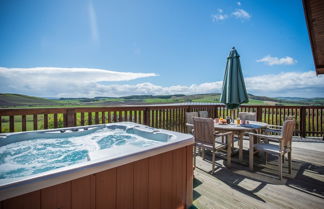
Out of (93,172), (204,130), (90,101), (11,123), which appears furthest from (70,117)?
(90,101)

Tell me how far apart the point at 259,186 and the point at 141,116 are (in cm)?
265

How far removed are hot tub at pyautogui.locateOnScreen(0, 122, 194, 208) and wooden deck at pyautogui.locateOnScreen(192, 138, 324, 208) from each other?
575mm

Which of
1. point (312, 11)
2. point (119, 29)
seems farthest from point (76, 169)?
point (119, 29)

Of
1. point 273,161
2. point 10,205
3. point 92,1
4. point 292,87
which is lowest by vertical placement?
point 273,161

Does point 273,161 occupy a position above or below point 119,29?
below

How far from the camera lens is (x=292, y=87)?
53.9 feet

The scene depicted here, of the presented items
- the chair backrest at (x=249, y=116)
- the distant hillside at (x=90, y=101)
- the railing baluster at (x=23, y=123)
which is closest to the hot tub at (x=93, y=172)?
the railing baluster at (x=23, y=123)

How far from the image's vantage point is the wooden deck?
1833 mm

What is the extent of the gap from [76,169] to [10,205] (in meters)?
0.31

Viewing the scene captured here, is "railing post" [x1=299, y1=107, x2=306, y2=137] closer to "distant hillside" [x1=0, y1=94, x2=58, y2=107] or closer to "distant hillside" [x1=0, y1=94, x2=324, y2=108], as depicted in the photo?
"distant hillside" [x1=0, y1=94, x2=324, y2=108]

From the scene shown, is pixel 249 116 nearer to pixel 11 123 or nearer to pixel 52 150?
pixel 52 150

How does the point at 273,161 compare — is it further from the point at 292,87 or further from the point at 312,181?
the point at 292,87

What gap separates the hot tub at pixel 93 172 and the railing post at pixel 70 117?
0.34 metres

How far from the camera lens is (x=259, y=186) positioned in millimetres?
2199
